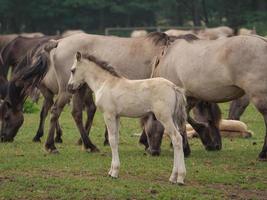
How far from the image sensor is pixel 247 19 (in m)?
49.1

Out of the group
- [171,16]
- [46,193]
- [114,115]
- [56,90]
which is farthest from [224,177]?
[171,16]

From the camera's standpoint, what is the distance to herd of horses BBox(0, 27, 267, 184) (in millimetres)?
9547

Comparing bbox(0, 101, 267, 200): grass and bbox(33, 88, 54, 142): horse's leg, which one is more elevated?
bbox(0, 101, 267, 200): grass

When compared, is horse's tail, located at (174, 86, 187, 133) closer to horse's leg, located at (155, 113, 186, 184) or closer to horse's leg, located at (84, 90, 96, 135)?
horse's leg, located at (155, 113, 186, 184)

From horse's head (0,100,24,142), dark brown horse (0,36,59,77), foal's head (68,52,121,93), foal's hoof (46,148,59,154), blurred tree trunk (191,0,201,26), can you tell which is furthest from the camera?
blurred tree trunk (191,0,201,26)

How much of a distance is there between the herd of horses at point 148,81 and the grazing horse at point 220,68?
0.01 m

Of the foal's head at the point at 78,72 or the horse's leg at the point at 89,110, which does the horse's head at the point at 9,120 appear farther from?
the foal's head at the point at 78,72

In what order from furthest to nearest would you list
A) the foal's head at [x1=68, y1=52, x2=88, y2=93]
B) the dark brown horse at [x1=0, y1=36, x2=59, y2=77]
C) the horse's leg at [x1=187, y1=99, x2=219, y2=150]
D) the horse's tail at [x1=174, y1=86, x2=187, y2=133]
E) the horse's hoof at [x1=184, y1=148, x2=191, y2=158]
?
1. the dark brown horse at [x1=0, y1=36, x2=59, y2=77]
2. the horse's leg at [x1=187, y1=99, x2=219, y2=150]
3. the horse's hoof at [x1=184, y1=148, x2=191, y2=158]
4. the foal's head at [x1=68, y1=52, x2=88, y2=93]
5. the horse's tail at [x1=174, y1=86, x2=187, y2=133]

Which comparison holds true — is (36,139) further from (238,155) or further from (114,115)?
(114,115)

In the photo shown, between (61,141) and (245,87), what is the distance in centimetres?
445

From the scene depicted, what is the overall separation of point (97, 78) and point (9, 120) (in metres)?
4.60

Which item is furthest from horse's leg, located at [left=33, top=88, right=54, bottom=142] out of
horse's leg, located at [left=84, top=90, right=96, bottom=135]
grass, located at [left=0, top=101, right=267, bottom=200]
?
horse's leg, located at [left=84, top=90, right=96, bottom=135]

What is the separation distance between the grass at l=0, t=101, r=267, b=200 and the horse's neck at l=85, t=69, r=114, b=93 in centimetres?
112

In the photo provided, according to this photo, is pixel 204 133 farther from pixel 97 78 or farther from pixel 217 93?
pixel 97 78
